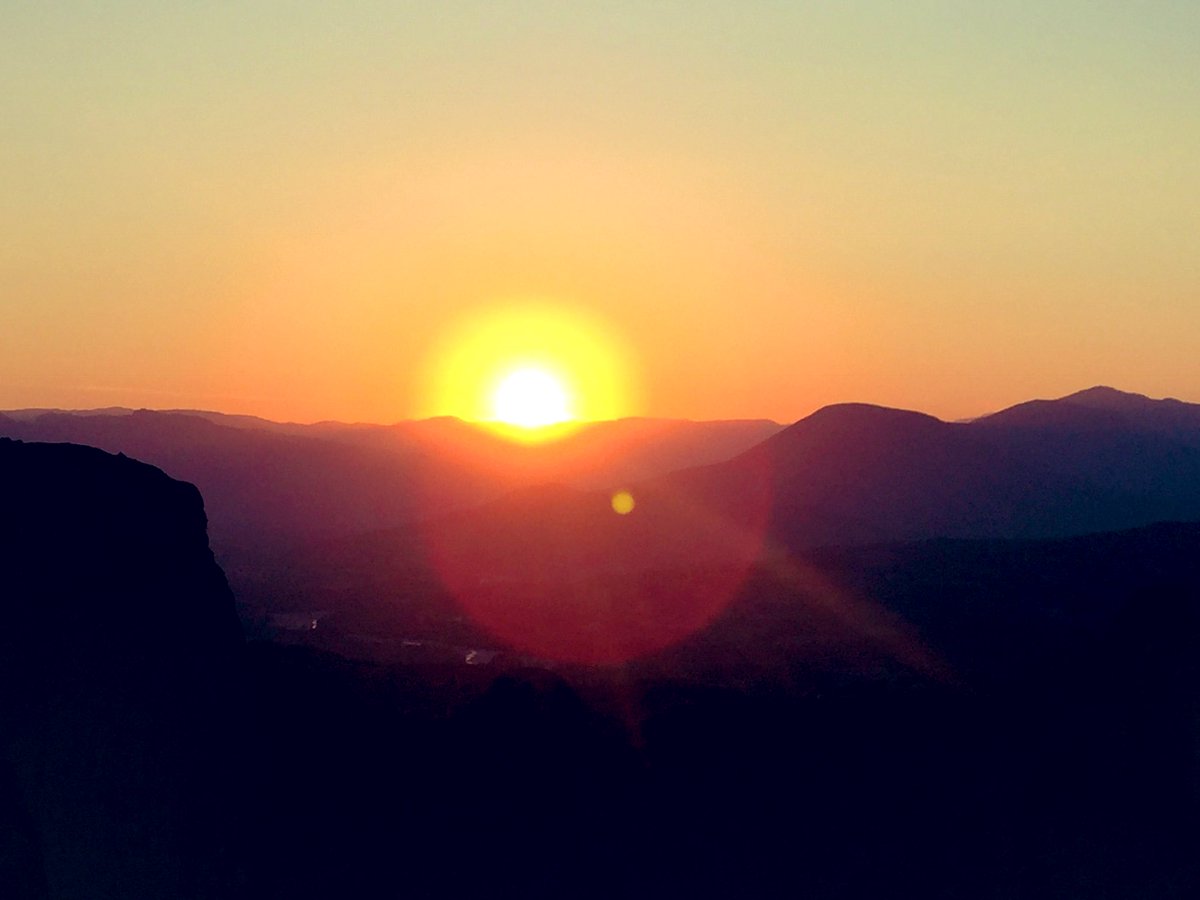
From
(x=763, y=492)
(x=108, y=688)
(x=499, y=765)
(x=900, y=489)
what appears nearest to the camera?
(x=108, y=688)

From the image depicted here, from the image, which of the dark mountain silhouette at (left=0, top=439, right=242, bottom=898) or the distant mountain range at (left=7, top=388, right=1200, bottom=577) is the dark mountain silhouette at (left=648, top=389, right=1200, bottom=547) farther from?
the dark mountain silhouette at (left=0, top=439, right=242, bottom=898)

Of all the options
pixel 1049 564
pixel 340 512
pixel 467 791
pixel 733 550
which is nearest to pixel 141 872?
pixel 467 791

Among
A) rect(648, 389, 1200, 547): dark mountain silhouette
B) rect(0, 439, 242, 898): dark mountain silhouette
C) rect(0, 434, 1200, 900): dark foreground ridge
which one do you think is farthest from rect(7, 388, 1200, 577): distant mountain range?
rect(0, 439, 242, 898): dark mountain silhouette

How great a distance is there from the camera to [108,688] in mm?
22984

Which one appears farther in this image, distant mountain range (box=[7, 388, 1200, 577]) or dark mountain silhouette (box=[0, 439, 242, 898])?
distant mountain range (box=[7, 388, 1200, 577])

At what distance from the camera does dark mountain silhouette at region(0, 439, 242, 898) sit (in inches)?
855

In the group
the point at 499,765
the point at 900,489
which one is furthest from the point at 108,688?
the point at 900,489

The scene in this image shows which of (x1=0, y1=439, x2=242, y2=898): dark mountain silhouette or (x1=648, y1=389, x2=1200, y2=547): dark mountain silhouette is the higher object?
(x1=0, y1=439, x2=242, y2=898): dark mountain silhouette

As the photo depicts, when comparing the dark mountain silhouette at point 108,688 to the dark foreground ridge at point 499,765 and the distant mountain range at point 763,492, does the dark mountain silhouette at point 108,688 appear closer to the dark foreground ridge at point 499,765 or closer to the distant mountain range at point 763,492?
the dark foreground ridge at point 499,765

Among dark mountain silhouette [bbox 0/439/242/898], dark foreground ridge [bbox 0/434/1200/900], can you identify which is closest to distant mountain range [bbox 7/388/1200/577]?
dark foreground ridge [bbox 0/434/1200/900]

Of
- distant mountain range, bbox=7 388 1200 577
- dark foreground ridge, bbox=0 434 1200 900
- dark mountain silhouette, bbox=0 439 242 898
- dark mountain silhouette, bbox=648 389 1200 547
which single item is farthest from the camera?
dark mountain silhouette, bbox=648 389 1200 547

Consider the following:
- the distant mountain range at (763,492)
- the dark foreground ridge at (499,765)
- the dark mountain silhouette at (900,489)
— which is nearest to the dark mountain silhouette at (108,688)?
the dark foreground ridge at (499,765)

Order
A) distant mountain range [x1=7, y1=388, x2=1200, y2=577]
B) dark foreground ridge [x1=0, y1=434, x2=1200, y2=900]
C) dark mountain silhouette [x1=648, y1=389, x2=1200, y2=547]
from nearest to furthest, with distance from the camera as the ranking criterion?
dark foreground ridge [x1=0, y1=434, x2=1200, y2=900], distant mountain range [x1=7, y1=388, x2=1200, y2=577], dark mountain silhouette [x1=648, y1=389, x2=1200, y2=547]

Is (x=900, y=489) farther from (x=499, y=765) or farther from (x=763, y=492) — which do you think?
(x=499, y=765)
